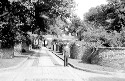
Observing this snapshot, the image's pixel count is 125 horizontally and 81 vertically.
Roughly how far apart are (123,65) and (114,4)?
23.8m

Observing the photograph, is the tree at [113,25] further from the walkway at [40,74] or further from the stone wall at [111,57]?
the walkway at [40,74]

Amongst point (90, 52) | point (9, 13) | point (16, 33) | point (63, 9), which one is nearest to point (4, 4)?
point (9, 13)

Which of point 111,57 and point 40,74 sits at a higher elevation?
point 111,57

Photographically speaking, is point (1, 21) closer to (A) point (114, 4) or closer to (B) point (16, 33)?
(B) point (16, 33)

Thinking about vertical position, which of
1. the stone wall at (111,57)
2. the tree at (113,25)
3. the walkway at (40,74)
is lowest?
the walkway at (40,74)

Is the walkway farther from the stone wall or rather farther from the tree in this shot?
the tree

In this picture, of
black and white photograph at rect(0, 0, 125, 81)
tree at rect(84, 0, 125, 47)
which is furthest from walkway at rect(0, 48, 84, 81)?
tree at rect(84, 0, 125, 47)

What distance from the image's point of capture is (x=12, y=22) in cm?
2536

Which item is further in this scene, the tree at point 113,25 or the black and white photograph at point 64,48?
the tree at point 113,25

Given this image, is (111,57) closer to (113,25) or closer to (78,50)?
(78,50)

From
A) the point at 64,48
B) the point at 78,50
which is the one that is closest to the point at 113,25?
the point at 78,50

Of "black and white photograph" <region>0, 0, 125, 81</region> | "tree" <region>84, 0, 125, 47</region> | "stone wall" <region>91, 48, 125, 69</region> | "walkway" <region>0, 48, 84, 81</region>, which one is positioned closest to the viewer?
"walkway" <region>0, 48, 84, 81</region>

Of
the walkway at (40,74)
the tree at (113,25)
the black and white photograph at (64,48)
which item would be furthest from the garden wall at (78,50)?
the walkway at (40,74)

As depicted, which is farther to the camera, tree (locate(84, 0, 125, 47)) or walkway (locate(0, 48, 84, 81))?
tree (locate(84, 0, 125, 47))
